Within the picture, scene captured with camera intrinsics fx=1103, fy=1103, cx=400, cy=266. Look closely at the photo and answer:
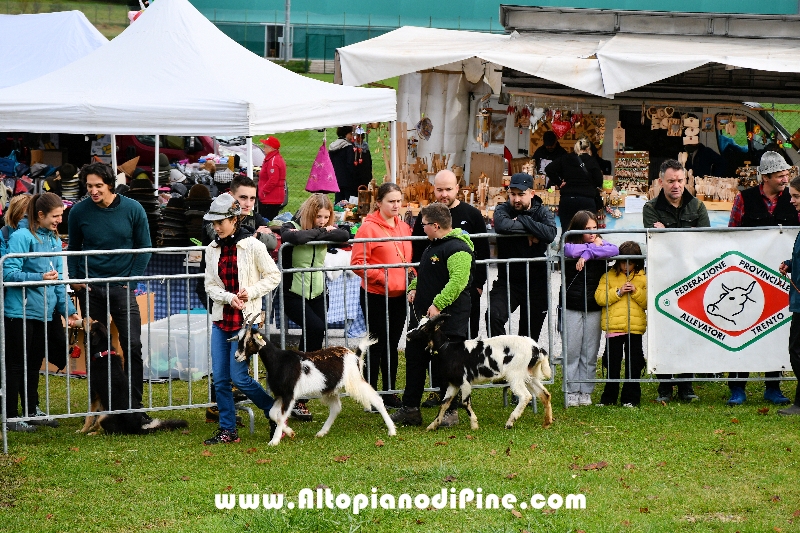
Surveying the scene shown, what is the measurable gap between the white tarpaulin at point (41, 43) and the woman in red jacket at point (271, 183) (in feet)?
16.1

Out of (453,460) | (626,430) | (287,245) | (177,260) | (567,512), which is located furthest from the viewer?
(177,260)

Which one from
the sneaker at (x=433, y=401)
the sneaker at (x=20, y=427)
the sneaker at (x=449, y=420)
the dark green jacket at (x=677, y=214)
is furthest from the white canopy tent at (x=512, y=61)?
the sneaker at (x=20, y=427)

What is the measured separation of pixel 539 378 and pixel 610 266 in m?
1.33

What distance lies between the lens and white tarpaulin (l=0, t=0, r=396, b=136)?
1160 cm

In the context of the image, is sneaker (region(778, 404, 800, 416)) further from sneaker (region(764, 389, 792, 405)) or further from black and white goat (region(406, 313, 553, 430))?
black and white goat (region(406, 313, 553, 430))

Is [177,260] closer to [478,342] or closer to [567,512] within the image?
[478,342]

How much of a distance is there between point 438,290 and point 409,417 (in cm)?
101

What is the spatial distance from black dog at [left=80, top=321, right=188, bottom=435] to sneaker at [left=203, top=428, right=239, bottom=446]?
56cm

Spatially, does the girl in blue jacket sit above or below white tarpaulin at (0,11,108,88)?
below

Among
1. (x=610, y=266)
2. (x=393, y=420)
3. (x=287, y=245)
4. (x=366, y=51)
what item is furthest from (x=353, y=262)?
(x=366, y=51)

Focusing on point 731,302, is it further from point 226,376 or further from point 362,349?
point 226,376

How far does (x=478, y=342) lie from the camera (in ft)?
26.9

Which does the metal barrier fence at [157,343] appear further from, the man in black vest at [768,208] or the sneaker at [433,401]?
the man in black vest at [768,208]

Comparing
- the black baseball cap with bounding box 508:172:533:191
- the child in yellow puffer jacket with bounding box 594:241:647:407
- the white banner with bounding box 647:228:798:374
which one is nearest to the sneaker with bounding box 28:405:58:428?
the black baseball cap with bounding box 508:172:533:191
